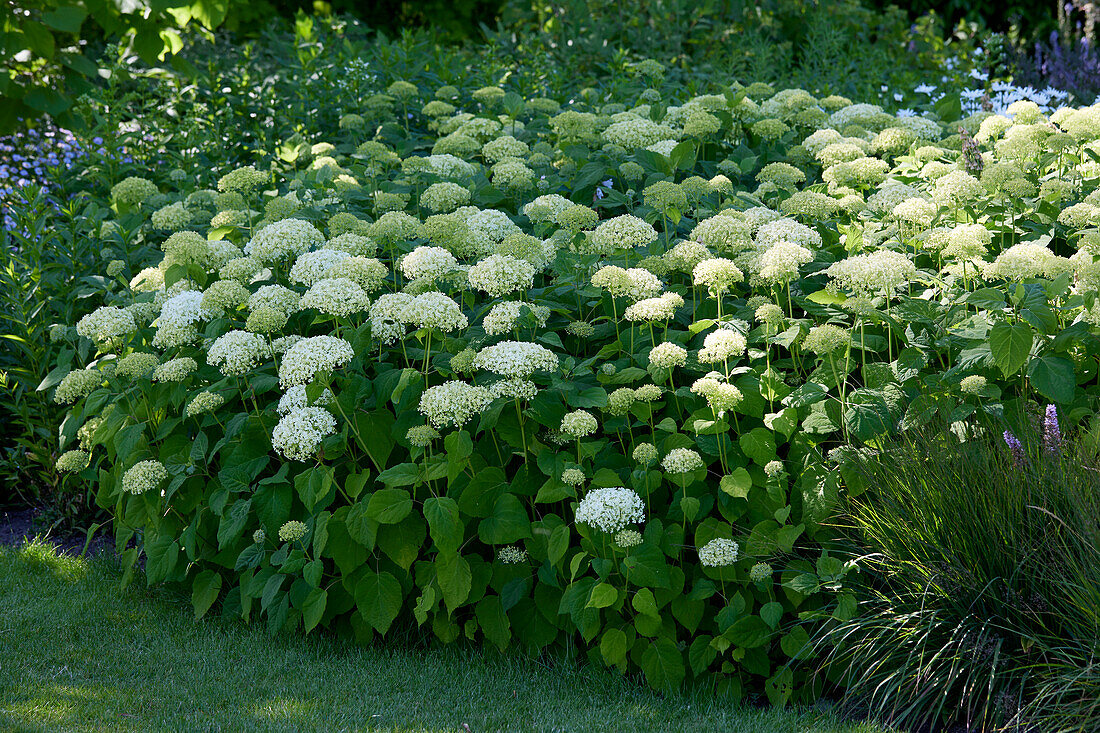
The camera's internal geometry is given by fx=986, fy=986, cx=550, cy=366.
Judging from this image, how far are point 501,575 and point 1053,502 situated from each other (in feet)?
5.75

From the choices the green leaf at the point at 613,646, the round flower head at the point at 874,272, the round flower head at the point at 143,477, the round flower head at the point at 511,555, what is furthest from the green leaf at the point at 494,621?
the round flower head at the point at 874,272

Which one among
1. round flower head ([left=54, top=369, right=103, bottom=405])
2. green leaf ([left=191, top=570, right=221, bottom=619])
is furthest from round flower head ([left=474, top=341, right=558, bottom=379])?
round flower head ([left=54, top=369, right=103, bottom=405])

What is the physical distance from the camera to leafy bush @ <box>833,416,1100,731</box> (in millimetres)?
2754

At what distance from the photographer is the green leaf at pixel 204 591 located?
3777 mm

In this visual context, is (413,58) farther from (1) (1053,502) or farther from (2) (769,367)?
(1) (1053,502)

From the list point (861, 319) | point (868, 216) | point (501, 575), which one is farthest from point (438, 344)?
point (868, 216)

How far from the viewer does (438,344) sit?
3.81 metres

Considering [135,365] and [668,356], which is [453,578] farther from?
[135,365]

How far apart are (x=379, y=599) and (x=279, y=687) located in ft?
1.40

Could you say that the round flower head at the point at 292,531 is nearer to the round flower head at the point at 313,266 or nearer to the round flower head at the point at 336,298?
the round flower head at the point at 336,298

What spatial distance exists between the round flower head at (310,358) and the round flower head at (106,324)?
1.01 meters

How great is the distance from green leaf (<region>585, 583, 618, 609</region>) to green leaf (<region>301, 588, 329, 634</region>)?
99 cm

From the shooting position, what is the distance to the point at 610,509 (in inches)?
120

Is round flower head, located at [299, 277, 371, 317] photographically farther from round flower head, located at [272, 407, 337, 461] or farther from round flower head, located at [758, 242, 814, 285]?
round flower head, located at [758, 242, 814, 285]
